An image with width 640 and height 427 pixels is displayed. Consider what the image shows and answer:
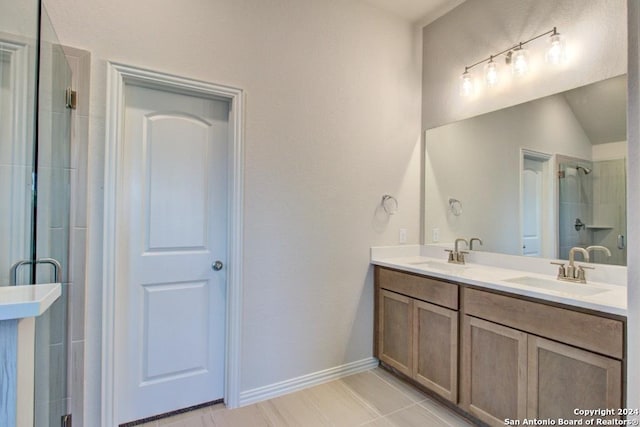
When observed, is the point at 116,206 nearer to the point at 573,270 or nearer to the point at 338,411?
the point at 338,411

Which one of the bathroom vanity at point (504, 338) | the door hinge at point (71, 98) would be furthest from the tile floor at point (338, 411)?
the door hinge at point (71, 98)

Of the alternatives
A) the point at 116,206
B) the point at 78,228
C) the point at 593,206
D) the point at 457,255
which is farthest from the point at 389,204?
the point at 78,228

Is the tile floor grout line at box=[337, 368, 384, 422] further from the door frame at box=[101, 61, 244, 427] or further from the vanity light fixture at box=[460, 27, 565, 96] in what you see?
the vanity light fixture at box=[460, 27, 565, 96]

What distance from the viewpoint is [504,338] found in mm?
1731

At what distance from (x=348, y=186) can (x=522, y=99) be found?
1298 millimetres

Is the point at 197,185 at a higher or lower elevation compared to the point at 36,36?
lower

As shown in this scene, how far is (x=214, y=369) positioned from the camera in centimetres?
213

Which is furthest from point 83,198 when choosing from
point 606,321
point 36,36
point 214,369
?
point 606,321

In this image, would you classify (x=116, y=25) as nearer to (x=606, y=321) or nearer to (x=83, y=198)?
(x=83, y=198)

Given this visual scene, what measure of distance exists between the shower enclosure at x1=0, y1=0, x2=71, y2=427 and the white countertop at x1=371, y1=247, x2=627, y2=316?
6.46 ft

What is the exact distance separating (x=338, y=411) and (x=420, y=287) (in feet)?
3.06

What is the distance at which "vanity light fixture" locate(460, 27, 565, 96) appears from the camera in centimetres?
200

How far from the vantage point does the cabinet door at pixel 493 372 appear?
1656 mm

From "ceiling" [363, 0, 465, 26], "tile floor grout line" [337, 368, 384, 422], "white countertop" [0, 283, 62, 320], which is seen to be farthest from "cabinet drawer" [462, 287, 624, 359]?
"ceiling" [363, 0, 465, 26]
